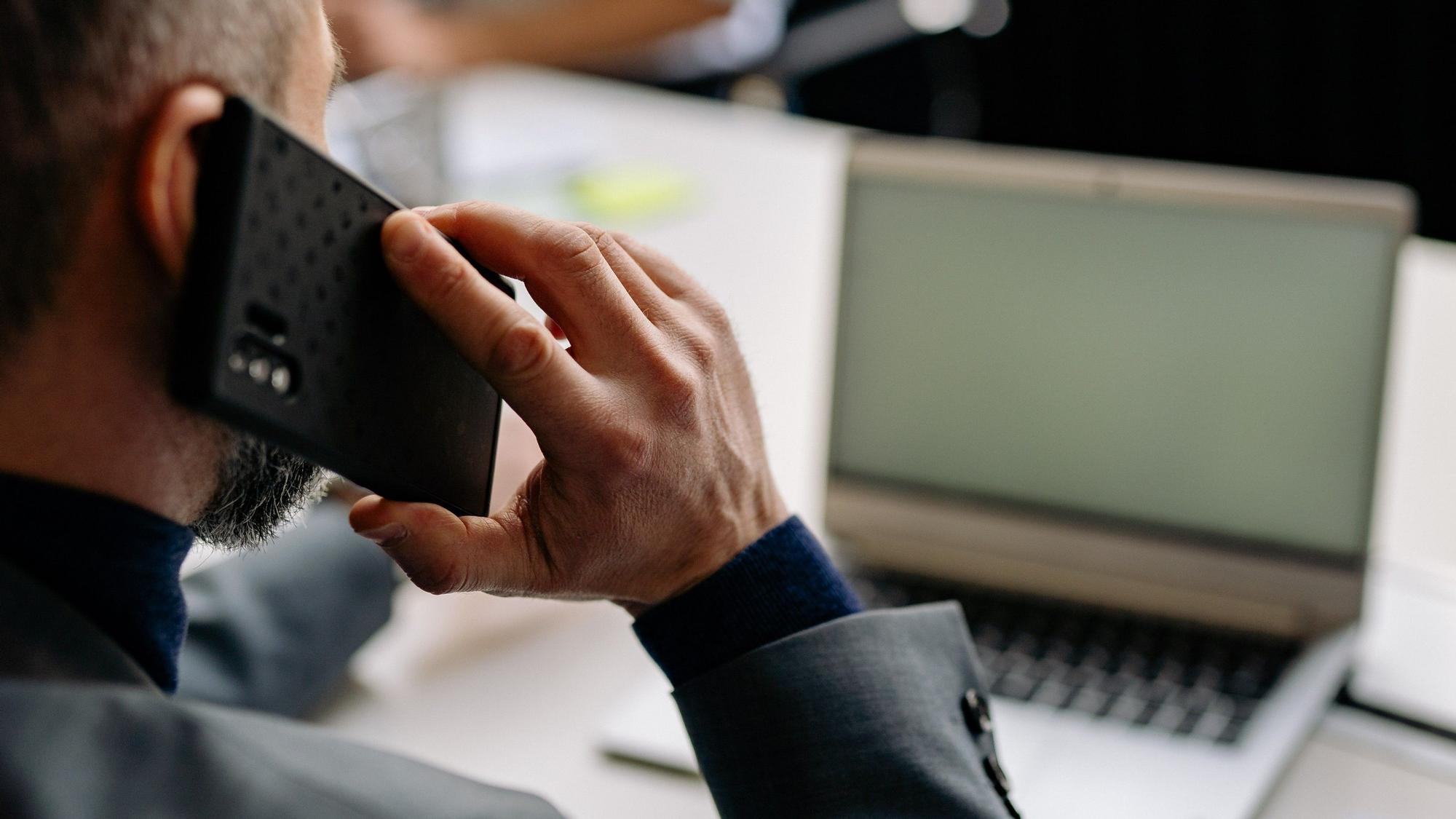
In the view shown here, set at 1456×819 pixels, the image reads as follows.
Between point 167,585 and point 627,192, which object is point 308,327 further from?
point 627,192

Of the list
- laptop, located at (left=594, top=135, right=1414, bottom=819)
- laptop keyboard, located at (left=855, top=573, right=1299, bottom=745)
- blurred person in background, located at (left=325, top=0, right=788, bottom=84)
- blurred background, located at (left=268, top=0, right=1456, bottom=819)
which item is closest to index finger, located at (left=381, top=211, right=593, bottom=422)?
blurred background, located at (left=268, top=0, right=1456, bottom=819)

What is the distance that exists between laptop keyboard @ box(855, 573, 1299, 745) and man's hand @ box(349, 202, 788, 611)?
329mm

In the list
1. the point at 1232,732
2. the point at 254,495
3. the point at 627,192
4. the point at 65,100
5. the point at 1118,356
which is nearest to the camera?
the point at 65,100

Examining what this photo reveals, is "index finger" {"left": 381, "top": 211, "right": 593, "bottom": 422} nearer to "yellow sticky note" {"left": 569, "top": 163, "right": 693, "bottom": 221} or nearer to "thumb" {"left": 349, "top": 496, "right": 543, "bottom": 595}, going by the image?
"thumb" {"left": 349, "top": 496, "right": 543, "bottom": 595}

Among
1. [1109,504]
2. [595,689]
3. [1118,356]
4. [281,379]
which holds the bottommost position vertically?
[595,689]

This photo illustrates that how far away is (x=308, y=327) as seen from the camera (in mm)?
473

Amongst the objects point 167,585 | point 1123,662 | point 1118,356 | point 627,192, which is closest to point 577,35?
point 627,192

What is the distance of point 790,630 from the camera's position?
24.8 inches

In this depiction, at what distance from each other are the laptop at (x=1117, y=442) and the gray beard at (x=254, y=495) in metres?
0.33

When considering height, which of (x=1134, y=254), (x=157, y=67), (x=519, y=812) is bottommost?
(x=519, y=812)

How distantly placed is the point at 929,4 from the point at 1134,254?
4.26 ft

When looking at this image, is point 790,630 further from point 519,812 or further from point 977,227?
point 977,227

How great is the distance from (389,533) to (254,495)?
0.18 feet

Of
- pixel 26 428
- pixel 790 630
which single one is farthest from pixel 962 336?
pixel 26 428
